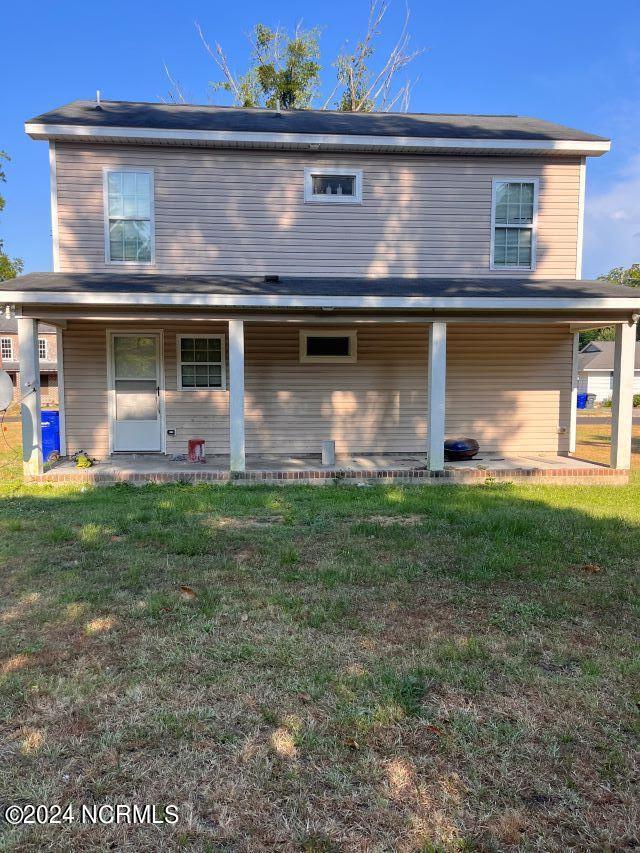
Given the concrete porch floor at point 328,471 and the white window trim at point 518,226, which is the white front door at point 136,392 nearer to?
the concrete porch floor at point 328,471

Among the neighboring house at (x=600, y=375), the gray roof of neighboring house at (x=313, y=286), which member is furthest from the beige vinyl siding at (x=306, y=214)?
the neighboring house at (x=600, y=375)

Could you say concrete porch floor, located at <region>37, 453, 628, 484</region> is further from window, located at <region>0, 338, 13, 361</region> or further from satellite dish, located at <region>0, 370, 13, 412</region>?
window, located at <region>0, 338, 13, 361</region>

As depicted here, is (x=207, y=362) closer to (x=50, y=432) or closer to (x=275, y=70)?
(x=50, y=432)

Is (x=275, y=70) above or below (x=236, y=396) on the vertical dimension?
above

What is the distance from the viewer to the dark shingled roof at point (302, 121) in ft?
29.3

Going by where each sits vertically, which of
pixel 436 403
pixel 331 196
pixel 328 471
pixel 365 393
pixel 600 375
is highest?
pixel 331 196

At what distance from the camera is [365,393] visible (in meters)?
9.82

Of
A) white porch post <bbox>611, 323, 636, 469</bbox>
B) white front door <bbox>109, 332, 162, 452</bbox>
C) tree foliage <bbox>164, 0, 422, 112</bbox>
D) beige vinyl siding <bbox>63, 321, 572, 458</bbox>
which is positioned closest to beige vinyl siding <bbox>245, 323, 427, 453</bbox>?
beige vinyl siding <bbox>63, 321, 572, 458</bbox>

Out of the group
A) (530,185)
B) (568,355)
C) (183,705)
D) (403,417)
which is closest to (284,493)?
(403,417)

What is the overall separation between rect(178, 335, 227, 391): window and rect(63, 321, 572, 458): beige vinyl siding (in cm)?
13

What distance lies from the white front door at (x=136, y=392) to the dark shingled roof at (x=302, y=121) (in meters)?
3.41

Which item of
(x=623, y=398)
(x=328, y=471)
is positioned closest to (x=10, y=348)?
A: (x=328, y=471)

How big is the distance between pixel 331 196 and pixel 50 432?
610 cm

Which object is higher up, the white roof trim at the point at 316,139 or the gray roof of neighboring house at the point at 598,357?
the white roof trim at the point at 316,139
